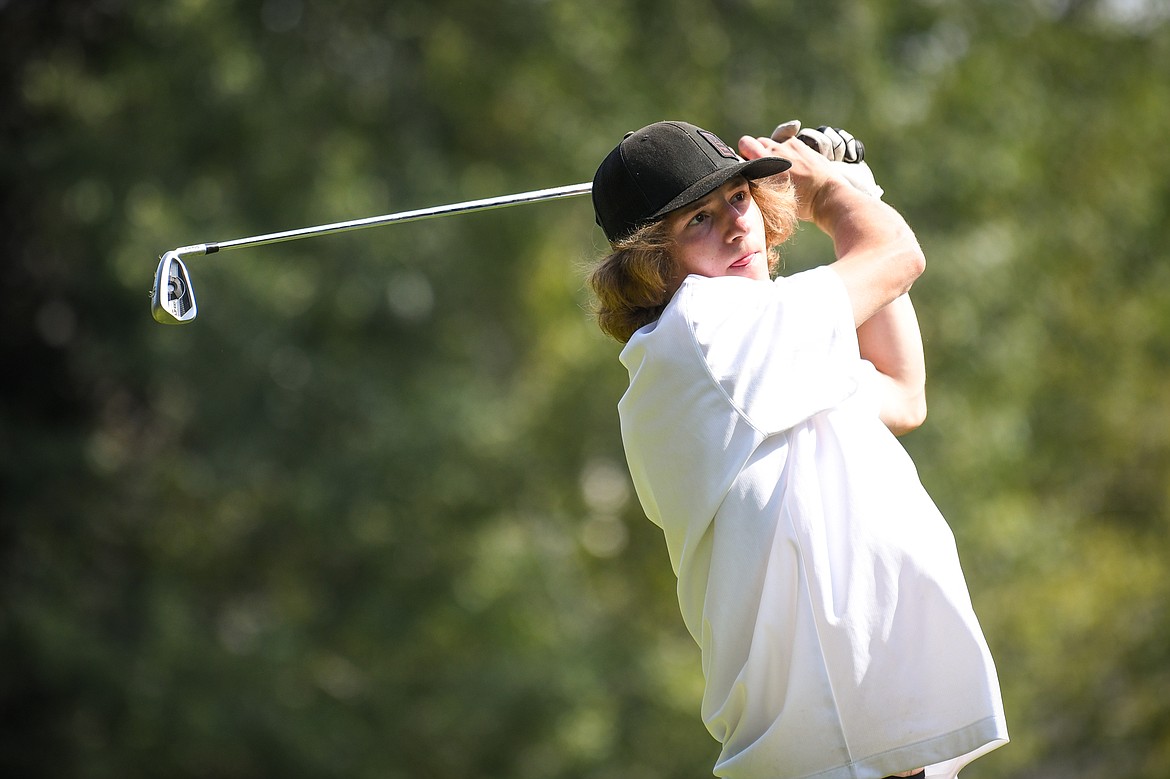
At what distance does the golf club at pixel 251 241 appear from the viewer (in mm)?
2799

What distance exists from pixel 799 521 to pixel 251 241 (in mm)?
1200

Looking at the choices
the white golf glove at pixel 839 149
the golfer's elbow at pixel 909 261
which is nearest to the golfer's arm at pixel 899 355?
the white golf glove at pixel 839 149

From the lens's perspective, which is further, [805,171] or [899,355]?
[899,355]

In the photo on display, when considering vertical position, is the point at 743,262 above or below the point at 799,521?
above

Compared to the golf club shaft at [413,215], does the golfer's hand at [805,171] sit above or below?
below

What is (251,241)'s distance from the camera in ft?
Answer: 9.09

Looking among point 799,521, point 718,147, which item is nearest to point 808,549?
point 799,521

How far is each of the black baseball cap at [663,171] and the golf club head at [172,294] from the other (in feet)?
3.04

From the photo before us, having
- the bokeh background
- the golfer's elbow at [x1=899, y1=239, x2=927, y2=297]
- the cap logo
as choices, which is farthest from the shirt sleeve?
the bokeh background

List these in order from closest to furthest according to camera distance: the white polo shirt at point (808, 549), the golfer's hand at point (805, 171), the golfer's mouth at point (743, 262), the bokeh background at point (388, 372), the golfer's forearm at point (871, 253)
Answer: the white polo shirt at point (808, 549), the golfer's forearm at point (871, 253), the golfer's mouth at point (743, 262), the golfer's hand at point (805, 171), the bokeh background at point (388, 372)

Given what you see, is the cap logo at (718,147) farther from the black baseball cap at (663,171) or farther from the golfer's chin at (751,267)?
the golfer's chin at (751,267)

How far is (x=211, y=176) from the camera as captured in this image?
9.61 metres

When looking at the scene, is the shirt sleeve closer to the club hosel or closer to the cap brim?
the cap brim

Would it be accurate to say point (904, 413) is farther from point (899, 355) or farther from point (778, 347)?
point (778, 347)
